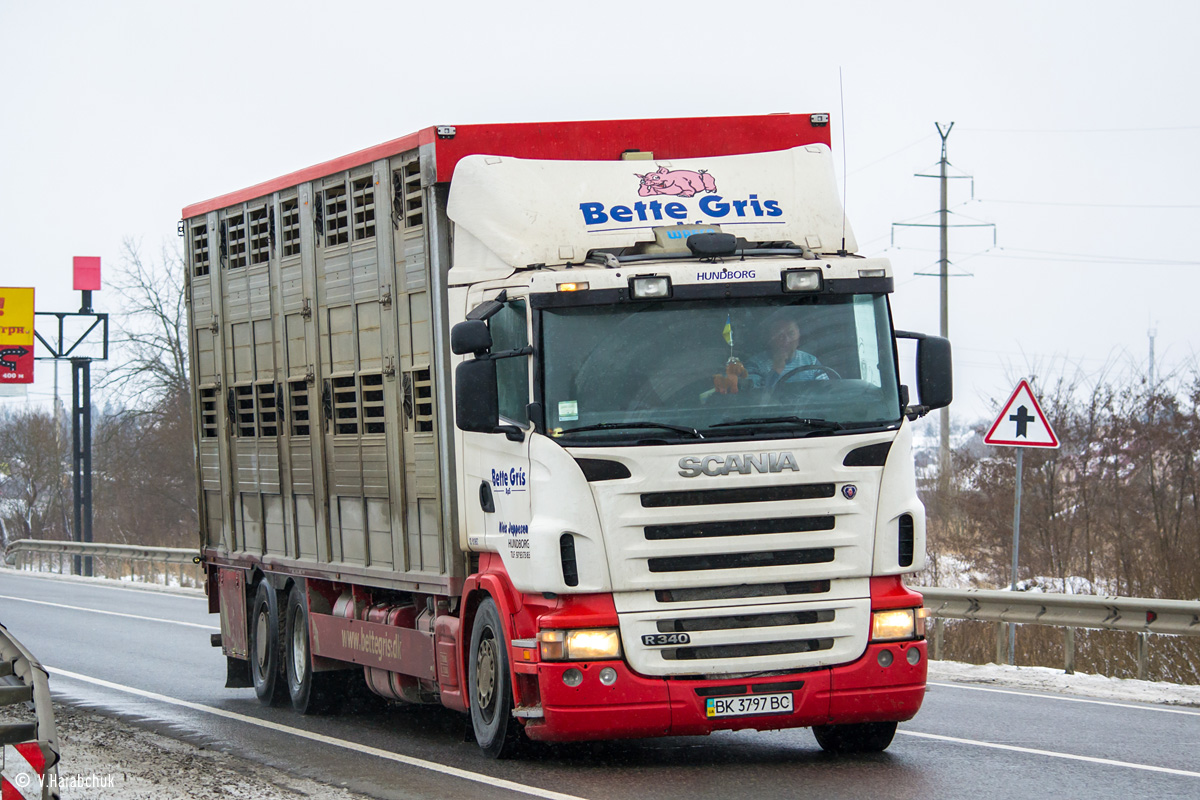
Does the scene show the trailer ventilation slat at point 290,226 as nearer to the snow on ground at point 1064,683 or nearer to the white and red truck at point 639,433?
the white and red truck at point 639,433

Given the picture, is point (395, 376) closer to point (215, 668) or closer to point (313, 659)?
point (313, 659)

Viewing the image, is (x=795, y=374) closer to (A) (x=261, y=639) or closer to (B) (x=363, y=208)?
(B) (x=363, y=208)

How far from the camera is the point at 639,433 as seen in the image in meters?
8.51

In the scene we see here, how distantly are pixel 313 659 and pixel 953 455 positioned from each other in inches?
667

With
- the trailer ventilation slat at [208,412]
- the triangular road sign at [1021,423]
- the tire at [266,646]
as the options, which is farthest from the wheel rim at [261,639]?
the triangular road sign at [1021,423]

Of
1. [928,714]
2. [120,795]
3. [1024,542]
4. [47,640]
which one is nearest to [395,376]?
[120,795]

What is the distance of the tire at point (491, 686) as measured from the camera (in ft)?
29.9

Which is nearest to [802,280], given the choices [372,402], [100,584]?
[372,402]

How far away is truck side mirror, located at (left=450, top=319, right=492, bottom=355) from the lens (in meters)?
8.59

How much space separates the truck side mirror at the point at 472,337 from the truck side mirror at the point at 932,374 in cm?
239

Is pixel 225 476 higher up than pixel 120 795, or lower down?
higher up

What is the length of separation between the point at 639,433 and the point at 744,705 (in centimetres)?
153

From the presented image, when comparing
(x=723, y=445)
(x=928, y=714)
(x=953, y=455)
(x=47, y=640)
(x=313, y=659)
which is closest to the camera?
(x=723, y=445)

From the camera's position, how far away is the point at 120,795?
28.0 ft
